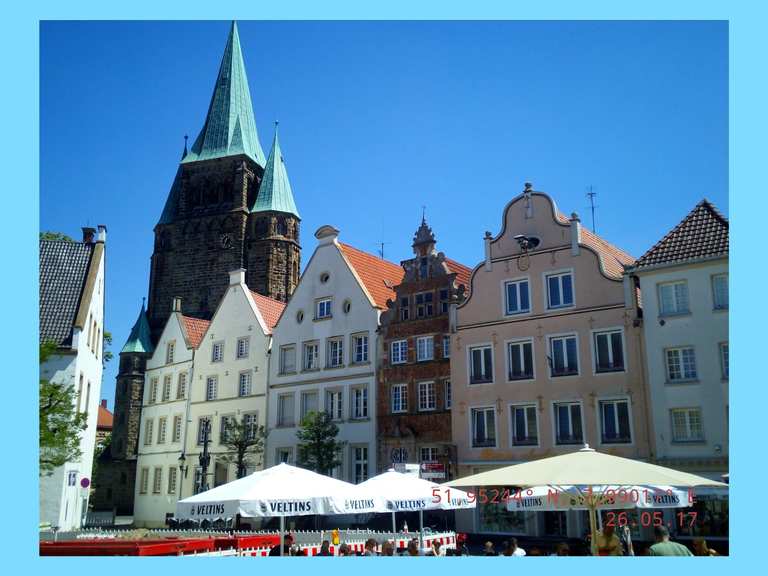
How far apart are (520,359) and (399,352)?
222 inches

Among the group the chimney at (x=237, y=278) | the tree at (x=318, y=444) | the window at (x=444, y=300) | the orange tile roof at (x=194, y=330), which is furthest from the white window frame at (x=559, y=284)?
the orange tile roof at (x=194, y=330)

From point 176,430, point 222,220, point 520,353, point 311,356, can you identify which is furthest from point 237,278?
point 222,220

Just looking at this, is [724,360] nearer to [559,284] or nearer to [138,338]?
[559,284]

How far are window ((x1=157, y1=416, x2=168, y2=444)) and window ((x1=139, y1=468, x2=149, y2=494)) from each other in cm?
176

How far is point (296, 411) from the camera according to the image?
110 feet

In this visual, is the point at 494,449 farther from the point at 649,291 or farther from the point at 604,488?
the point at 604,488

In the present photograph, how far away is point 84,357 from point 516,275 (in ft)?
46.0

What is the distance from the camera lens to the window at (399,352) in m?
30.7

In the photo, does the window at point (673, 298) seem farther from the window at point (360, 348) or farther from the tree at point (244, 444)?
the tree at point (244, 444)

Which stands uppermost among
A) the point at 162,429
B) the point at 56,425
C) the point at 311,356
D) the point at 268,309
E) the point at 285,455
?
the point at 268,309

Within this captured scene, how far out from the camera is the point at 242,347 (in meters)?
37.0

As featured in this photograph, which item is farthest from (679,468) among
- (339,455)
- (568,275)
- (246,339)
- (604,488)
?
(246,339)

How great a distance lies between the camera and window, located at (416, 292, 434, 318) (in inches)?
1194

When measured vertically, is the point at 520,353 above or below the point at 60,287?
below
